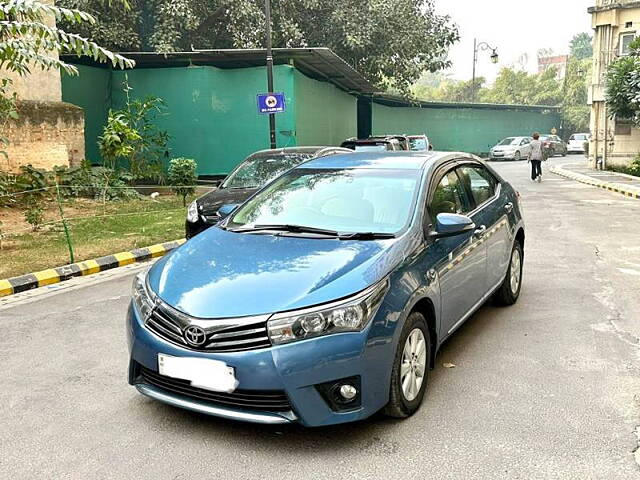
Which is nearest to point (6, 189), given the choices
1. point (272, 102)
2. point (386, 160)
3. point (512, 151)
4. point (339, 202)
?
point (272, 102)

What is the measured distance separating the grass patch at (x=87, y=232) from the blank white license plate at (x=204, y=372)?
4.89 m

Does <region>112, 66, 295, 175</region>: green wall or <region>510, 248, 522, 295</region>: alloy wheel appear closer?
<region>510, 248, 522, 295</region>: alloy wheel

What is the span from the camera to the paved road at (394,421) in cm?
317

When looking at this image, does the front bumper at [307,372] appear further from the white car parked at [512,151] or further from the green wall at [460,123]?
the white car parked at [512,151]

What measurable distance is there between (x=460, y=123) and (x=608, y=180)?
69.3 feet

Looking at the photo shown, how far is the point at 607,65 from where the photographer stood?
2372cm

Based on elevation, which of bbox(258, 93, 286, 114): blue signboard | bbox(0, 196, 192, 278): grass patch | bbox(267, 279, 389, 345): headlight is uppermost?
bbox(258, 93, 286, 114): blue signboard

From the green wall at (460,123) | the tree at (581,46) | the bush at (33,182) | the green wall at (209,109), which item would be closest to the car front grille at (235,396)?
the bush at (33,182)

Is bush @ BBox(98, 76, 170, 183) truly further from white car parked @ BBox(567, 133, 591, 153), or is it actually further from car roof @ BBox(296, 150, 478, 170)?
white car parked @ BBox(567, 133, 591, 153)

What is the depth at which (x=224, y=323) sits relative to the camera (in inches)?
127

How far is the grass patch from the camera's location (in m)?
8.25

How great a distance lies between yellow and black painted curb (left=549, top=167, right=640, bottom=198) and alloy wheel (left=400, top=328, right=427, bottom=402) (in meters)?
14.4


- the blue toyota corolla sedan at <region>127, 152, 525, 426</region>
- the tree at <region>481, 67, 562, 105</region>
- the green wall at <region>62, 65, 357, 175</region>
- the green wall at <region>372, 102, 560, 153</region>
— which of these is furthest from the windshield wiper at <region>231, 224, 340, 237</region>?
the tree at <region>481, 67, 562, 105</region>

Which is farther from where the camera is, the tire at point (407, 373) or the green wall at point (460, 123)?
the green wall at point (460, 123)
